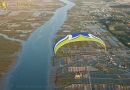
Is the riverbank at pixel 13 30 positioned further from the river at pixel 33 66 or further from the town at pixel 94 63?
the town at pixel 94 63

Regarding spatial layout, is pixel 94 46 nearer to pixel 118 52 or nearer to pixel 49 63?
pixel 118 52

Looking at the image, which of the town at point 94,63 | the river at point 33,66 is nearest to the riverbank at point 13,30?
the river at point 33,66

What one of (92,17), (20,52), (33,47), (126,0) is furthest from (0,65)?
(126,0)

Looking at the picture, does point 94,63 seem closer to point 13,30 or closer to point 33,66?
point 33,66

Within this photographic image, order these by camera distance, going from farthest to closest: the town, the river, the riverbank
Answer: the riverbank, the river, the town

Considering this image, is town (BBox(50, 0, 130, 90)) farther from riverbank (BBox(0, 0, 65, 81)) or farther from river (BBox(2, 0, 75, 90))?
riverbank (BBox(0, 0, 65, 81))

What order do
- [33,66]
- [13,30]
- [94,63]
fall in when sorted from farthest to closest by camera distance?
[13,30] → [94,63] → [33,66]

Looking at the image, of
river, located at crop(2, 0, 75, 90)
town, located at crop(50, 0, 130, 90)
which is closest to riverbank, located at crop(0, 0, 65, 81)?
river, located at crop(2, 0, 75, 90)

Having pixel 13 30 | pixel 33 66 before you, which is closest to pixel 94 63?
pixel 33 66
